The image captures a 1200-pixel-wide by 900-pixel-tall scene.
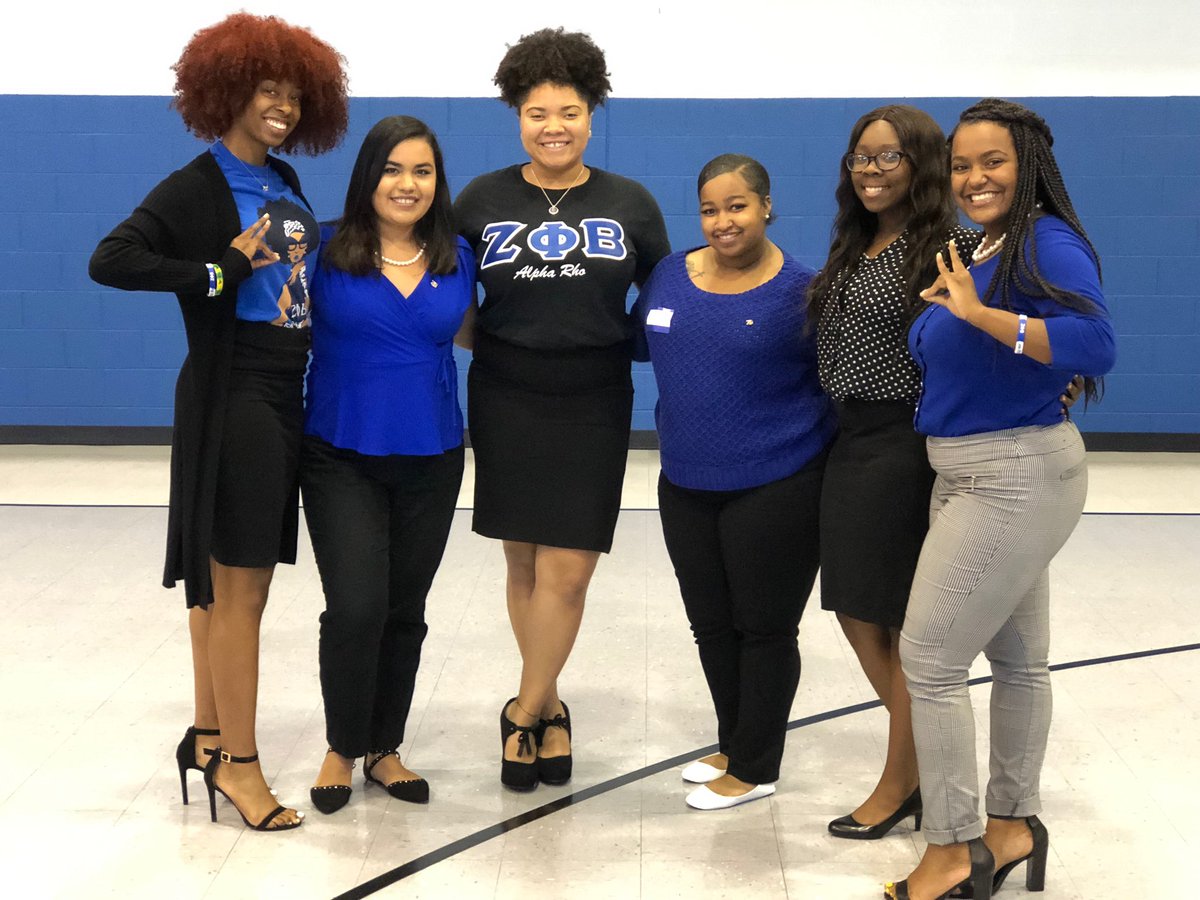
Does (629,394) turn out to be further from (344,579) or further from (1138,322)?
(1138,322)

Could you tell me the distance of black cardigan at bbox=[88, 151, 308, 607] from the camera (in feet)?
8.17

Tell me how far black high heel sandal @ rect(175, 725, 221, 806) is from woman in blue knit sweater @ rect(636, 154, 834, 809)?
3.43ft

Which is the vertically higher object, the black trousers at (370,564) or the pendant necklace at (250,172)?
the pendant necklace at (250,172)

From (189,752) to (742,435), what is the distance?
1352 mm

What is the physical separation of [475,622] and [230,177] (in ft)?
6.15

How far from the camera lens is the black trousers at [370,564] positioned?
270cm

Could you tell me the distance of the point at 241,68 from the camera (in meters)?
2.64

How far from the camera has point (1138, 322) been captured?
6.79m

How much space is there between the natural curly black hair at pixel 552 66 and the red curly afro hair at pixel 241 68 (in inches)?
15.2

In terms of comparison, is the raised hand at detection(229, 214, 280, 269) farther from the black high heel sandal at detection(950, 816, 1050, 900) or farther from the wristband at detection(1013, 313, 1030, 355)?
the black high heel sandal at detection(950, 816, 1050, 900)

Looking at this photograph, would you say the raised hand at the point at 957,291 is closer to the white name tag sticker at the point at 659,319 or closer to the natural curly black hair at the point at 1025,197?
the natural curly black hair at the point at 1025,197

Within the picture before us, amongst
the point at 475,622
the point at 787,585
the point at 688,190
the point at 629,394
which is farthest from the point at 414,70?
the point at 787,585

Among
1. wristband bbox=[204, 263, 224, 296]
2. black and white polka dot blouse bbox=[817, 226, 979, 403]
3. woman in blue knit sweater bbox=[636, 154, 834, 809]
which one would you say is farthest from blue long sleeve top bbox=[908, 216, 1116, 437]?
wristband bbox=[204, 263, 224, 296]

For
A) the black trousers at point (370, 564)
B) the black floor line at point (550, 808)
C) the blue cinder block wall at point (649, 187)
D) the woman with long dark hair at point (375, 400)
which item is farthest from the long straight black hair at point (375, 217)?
the blue cinder block wall at point (649, 187)
